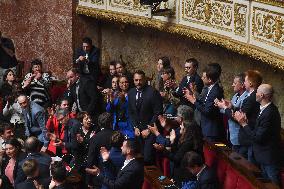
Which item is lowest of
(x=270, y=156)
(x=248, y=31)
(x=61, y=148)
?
(x=61, y=148)

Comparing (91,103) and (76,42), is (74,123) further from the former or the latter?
(76,42)

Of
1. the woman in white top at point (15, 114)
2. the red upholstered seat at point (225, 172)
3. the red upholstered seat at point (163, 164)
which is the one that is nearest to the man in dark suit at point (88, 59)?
the woman in white top at point (15, 114)

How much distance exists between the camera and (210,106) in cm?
884

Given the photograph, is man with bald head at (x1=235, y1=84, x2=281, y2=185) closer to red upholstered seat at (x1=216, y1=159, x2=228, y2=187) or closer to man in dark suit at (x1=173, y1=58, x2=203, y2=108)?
red upholstered seat at (x1=216, y1=159, x2=228, y2=187)

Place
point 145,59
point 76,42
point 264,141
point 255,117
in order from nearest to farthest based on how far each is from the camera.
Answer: point 264,141 < point 255,117 < point 145,59 < point 76,42

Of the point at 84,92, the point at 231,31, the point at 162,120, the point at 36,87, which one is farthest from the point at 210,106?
the point at 36,87

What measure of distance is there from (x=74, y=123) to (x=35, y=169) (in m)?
1.72

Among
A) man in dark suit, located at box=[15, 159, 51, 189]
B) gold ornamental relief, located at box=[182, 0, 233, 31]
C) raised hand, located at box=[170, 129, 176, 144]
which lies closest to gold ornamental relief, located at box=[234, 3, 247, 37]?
gold ornamental relief, located at box=[182, 0, 233, 31]

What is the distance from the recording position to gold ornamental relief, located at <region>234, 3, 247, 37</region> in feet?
33.4

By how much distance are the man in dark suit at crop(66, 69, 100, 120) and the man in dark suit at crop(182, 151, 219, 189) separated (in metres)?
4.05

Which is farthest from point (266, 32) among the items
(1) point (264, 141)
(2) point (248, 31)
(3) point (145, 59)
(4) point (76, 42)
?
(4) point (76, 42)

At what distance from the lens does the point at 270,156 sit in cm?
783

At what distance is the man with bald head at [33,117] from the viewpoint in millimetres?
10773

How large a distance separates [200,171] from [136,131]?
2445 mm
